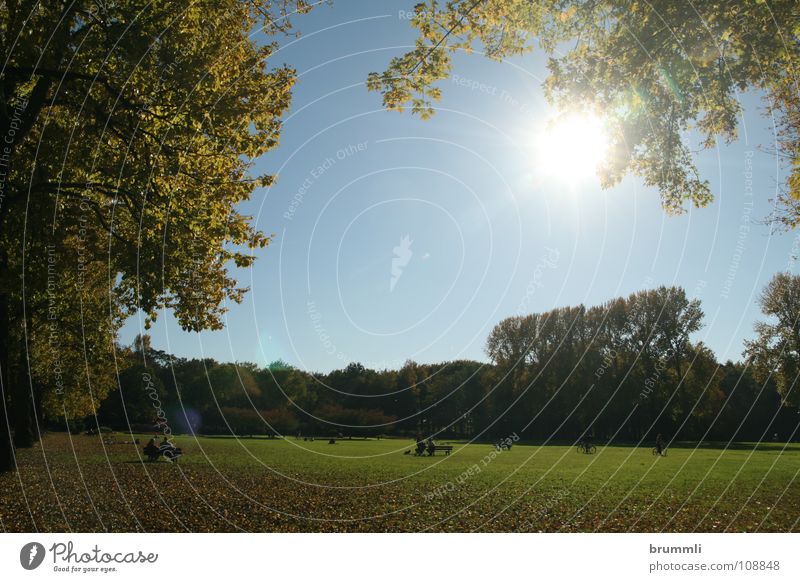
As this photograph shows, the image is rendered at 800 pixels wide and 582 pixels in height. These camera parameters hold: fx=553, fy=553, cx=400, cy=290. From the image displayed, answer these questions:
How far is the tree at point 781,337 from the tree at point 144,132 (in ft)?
124

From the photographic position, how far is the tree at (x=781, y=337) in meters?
42.0

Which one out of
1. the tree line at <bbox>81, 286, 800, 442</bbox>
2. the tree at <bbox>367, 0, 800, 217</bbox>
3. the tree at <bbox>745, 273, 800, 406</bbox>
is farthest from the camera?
the tree line at <bbox>81, 286, 800, 442</bbox>

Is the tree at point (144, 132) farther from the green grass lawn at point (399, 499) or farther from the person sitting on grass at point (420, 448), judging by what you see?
the person sitting on grass at point (420, 448)

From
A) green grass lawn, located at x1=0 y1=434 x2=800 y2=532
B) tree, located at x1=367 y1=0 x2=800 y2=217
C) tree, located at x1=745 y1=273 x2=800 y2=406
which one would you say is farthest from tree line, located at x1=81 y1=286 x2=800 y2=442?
tree, located at x1=367 y1=0 x2=800 y2=217

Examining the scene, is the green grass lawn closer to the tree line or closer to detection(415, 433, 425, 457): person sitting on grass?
detection(415, 433, 425, 457): person sitting on grass

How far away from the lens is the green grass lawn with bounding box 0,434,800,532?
573 inches

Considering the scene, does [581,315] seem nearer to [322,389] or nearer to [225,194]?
[322,389]

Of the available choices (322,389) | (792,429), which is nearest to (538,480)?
(322,389)

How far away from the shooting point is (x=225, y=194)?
17750 mm

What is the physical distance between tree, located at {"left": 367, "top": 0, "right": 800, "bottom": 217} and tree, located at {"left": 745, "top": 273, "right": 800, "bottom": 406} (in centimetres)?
2802

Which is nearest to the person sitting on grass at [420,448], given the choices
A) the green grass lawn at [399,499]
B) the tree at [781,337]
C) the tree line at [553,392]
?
the tree line at [553,392]

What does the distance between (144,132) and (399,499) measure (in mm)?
14297

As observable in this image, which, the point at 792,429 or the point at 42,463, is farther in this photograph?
the point at 792,429
